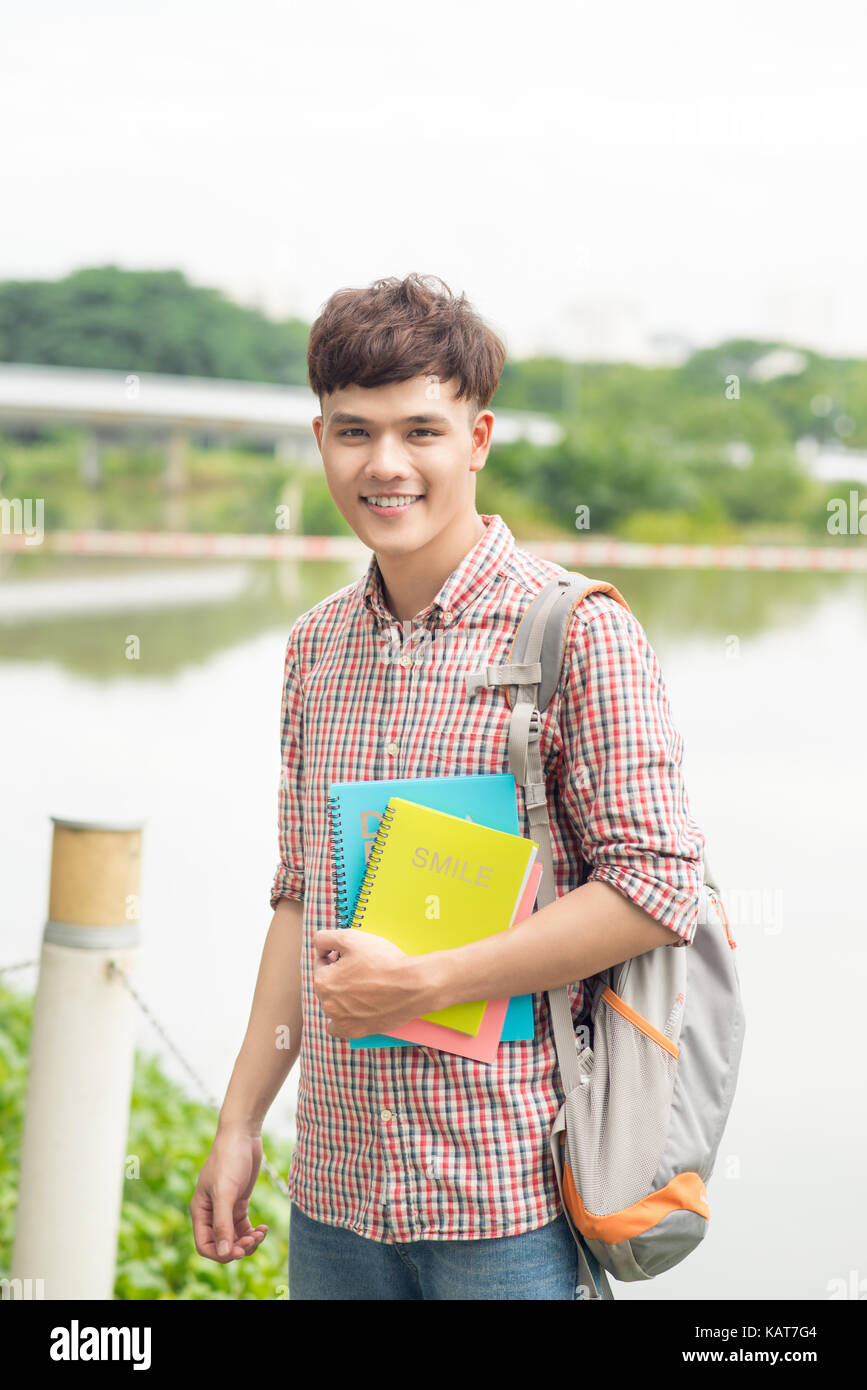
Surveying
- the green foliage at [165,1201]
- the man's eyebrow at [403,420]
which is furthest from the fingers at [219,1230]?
the green foliage at [165,1201]

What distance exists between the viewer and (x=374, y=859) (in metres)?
1.33

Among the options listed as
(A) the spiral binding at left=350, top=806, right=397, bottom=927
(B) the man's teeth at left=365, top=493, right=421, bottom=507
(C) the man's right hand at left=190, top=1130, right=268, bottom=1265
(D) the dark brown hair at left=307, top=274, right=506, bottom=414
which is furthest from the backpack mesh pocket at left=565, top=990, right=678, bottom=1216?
(D) the dark brown hair at left=307, top=274, right=506, bottom=414

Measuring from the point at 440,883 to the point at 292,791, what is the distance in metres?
0.29

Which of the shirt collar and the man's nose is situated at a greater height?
the man's nose

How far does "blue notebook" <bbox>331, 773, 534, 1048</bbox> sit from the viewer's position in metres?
1.31

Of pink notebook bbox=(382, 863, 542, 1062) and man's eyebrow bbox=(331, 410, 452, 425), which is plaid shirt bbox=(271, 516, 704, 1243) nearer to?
pink notebook bbox=(382, 863, 542, 1062)

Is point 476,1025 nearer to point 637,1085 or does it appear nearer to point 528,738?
point 637,1085

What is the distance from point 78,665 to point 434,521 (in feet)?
29.3

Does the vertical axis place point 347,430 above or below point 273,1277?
above

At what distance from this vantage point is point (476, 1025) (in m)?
1.30

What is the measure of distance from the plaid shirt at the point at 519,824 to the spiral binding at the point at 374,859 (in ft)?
0.19

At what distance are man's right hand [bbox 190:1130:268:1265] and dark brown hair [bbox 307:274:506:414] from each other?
827 mm

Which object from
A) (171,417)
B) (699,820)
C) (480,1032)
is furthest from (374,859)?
(171,417)
